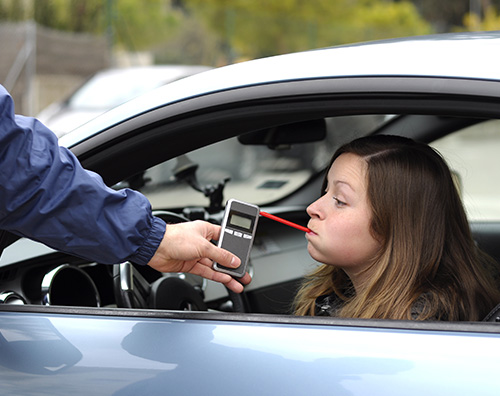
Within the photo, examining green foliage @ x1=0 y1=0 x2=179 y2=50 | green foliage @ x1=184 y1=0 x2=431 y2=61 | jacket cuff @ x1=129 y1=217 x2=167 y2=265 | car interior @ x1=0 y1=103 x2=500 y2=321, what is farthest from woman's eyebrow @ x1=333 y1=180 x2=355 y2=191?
green foliage @ x1=184 y1=0 x2=431 y2=61

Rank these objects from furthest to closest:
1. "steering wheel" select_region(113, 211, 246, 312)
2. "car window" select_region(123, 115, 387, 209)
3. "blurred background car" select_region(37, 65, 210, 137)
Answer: "blurred background car" select_region(37, 65, 210, 137), "car window" select_region(123, 115, 387, 209), "steering wheel" select_region(113, 211, 246, 312)

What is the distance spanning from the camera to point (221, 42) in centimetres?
2061

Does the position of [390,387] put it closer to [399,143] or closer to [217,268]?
[217,268]

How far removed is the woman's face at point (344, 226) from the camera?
5.32 ft

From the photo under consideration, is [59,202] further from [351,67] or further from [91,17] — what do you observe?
[91,17]

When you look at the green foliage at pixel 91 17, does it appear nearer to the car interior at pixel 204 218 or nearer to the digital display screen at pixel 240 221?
the car interior at pixel 204 218

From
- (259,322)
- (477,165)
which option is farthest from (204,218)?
(477,165)

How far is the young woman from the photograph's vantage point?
158 cm

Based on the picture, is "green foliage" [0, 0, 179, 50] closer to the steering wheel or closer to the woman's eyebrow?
the steering wheel

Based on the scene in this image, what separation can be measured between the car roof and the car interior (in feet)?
0.21

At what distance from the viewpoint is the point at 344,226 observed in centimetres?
162

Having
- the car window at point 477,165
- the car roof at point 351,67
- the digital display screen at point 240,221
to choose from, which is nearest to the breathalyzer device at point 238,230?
the digital display screen at point 240,221

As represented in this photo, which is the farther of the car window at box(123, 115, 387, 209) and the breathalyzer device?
the car window at box(123, 115, 387, 209)

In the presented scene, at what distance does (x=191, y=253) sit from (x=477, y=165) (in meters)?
9.27
